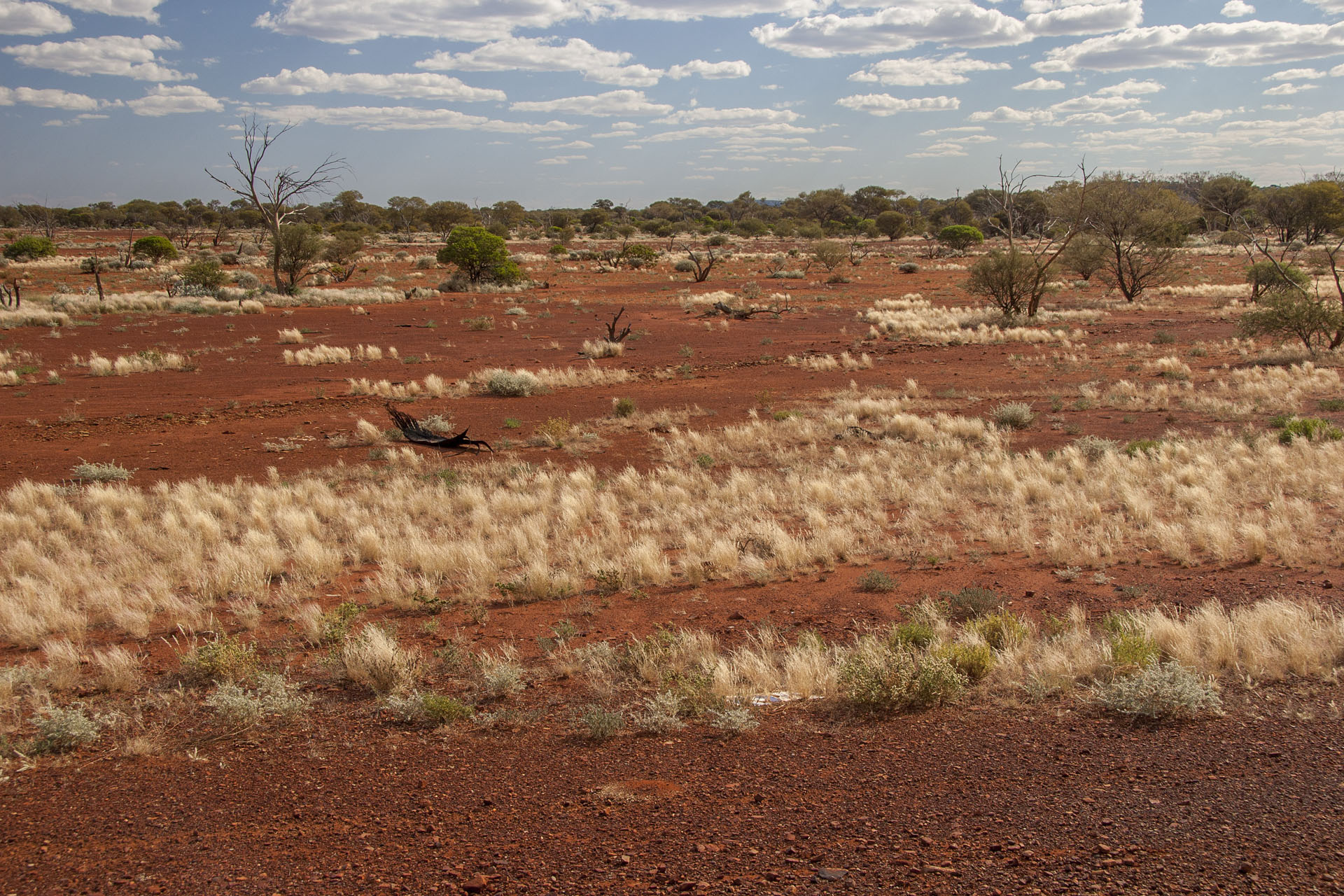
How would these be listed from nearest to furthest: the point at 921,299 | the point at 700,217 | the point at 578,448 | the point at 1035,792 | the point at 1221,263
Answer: the point at 1035,792 → the point at 578,448 → the point at 921,299 → the point at 1221,263 → the point at 700,217

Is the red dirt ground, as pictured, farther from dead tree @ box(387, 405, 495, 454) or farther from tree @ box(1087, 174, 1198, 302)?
tree @ box(1087, 174, 1198, 302)

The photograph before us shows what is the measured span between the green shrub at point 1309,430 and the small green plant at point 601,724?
1272 cm

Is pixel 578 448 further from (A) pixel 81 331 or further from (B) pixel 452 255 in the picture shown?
(B) pixel 452 255

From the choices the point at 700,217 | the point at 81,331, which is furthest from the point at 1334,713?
the point at 700,217

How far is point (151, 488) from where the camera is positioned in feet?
39.7

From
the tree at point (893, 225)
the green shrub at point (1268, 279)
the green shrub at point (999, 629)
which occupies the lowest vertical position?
the green shrub at point (999, 629)

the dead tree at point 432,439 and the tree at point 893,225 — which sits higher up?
the tree at point 893,225

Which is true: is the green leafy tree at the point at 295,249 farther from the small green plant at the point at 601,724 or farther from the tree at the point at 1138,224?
the small green plant at the point at 601,724

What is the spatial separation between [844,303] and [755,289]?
550 centimetres

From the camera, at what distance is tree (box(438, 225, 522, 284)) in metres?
41.9

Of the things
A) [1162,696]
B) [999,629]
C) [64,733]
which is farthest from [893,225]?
[64,733]

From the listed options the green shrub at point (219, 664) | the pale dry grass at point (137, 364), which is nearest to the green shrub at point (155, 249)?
the pale dry grass at point (137, 364)

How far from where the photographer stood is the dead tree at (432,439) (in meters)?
14.8

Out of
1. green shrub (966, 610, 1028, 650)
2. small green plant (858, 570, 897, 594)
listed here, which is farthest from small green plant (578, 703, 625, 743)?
small green plant (858, 570, 897, 594)
